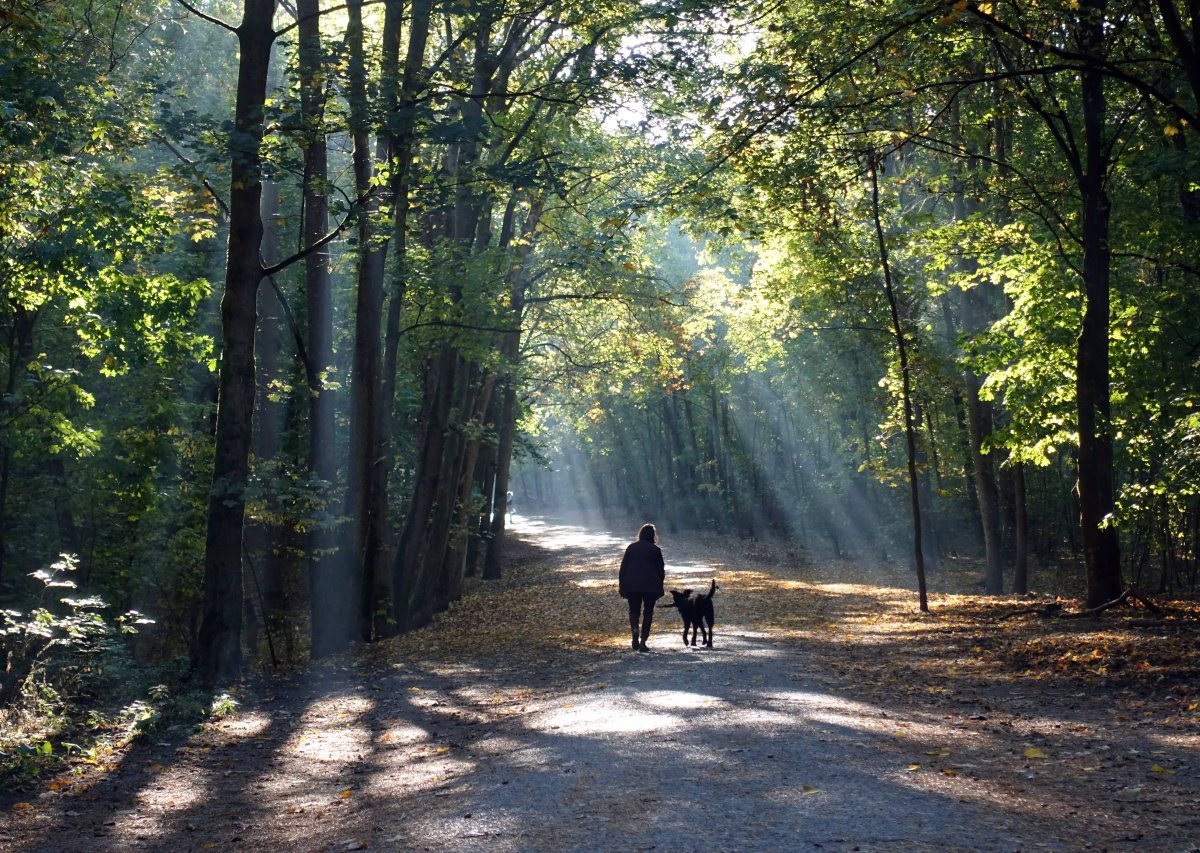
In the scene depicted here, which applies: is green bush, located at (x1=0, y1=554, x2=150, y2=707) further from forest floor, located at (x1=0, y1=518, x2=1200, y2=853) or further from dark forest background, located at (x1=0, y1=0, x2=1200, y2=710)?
forest floor, located at (x1=0, y1=518, x2=1200, y2=853)

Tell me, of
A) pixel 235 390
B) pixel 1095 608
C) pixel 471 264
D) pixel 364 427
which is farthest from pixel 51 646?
pixel 1095 608

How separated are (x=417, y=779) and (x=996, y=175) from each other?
50.4ft

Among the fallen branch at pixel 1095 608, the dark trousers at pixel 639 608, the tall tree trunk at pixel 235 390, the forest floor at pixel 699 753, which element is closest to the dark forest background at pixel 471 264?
the tall tree trunk at pixel 235 390

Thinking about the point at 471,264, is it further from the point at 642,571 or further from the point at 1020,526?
the point at 1020,526

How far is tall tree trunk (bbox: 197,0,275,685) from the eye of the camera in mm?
14344

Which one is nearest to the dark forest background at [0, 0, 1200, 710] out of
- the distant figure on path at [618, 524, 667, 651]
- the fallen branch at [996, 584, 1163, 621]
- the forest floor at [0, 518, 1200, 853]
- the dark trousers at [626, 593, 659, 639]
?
the fallen branch at [996, 584, 1163, 621]

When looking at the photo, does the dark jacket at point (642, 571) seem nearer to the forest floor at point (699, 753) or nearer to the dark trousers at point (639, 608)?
the dark trousers at point (639, 608)

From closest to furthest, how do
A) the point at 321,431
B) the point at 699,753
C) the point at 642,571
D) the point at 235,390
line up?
1. the point at 699,753
2. the point at 235,390
3. the point at 642,571
4. the point at 321,431

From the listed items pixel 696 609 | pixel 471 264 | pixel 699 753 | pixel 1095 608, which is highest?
pixel 471 264

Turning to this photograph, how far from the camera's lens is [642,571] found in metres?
15.8

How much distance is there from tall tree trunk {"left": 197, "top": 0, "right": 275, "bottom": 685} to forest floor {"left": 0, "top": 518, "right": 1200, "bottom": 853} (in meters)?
1.12

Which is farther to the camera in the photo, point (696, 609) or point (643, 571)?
point (696, 609)

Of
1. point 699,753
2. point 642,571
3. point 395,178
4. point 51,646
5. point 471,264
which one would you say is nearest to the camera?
point 699,753

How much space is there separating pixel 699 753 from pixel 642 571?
7195 mm
